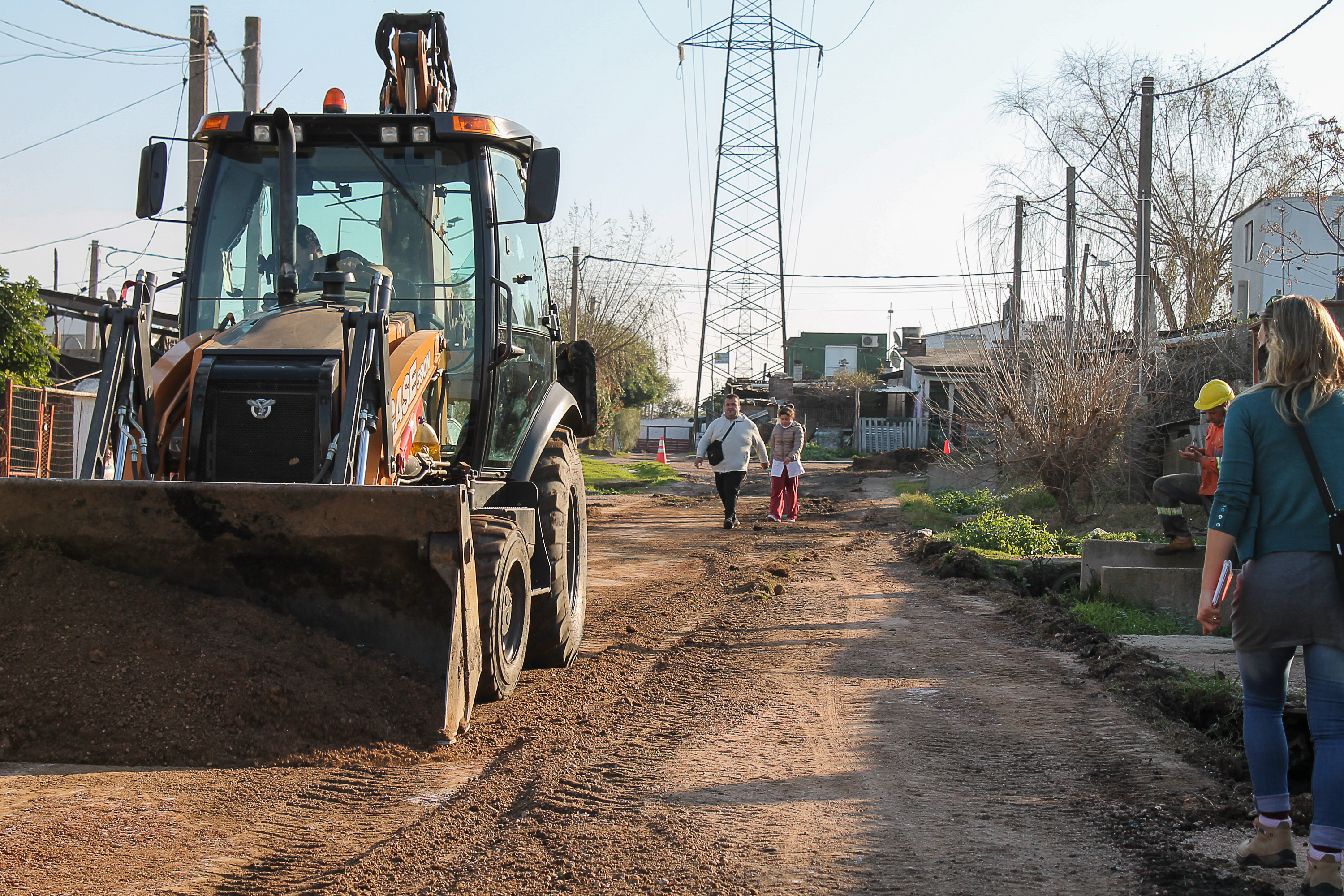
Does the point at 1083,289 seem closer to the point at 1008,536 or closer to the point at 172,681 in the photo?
the point at 1008,536

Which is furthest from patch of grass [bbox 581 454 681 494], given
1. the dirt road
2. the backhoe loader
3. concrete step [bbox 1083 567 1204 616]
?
the dirt road

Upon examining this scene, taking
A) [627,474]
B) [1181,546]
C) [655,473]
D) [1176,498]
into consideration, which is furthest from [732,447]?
[655,473]

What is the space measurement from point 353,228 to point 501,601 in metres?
2.39

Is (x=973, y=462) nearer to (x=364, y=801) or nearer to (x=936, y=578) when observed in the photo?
(x=936, y=578)

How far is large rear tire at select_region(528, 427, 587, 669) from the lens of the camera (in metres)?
5.93

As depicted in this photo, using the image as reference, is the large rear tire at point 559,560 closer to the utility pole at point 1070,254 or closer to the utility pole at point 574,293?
the utility pole at point 1070,254

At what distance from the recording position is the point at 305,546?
14.9 feet

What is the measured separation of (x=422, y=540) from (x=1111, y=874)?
2.84 metres

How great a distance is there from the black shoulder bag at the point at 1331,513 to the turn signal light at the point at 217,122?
5.35 m

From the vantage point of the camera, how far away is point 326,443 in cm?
489

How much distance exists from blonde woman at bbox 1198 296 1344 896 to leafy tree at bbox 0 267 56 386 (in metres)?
16.2

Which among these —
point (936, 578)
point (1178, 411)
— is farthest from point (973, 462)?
point (936, 578)

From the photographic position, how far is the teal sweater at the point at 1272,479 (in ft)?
11.6

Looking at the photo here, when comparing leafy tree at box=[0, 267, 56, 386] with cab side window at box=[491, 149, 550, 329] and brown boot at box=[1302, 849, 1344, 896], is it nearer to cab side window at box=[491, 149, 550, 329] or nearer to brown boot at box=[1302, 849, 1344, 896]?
cab side window at box=[491, 149, 550, 329]
